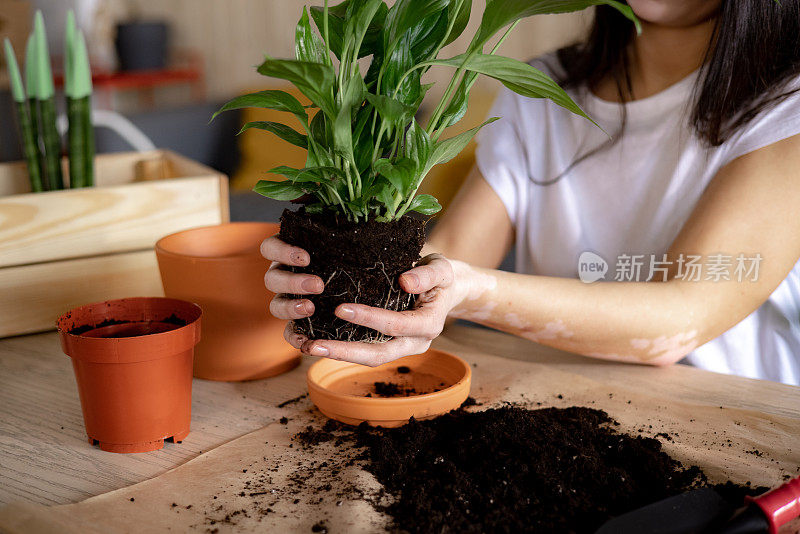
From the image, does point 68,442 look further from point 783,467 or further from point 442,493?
point 783,467

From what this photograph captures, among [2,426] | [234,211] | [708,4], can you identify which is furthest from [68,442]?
[234,211]

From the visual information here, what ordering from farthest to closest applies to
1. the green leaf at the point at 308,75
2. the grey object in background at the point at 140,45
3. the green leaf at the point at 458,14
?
1. the grey object in background at the point at 140,45
2. the green leaf at the point at 458,14
3. the green leaf at the point at 308,75

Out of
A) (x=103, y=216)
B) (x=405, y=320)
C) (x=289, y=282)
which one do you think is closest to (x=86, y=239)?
(x=103, y=216)

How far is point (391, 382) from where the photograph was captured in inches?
33.5

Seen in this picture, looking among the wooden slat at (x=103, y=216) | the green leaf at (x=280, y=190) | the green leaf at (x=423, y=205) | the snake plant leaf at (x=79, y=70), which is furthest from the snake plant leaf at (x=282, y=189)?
the snake plant leaf at (x=79, y=70)

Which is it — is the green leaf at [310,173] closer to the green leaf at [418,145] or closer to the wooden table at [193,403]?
the green leaf at [418,145]

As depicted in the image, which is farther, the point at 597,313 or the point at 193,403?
the point at 597,313

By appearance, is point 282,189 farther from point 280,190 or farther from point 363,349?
point 363,349

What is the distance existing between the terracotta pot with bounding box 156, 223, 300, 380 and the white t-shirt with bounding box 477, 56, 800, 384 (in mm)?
601

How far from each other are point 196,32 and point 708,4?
389cm

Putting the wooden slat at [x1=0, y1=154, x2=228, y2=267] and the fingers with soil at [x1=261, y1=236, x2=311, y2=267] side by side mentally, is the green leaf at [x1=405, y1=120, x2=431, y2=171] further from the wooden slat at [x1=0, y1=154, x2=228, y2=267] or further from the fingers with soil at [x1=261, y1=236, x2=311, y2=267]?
the wooden slat at [x1=0, y1=154, x2=228, y2=267]

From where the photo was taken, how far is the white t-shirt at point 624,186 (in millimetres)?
1161
